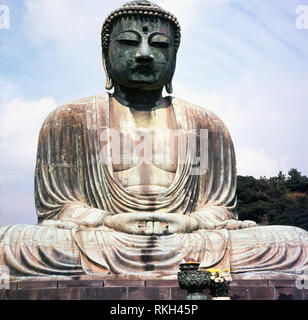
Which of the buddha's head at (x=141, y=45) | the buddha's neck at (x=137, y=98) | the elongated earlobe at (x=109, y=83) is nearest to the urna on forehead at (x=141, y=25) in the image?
the buddha's head at (x=141, y=45)

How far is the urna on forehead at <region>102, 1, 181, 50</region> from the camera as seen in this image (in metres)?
11.1

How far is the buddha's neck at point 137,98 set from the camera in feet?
37.8

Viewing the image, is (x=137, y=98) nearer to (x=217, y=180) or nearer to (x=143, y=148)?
(x=143, y=148)

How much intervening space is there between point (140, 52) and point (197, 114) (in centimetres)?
150

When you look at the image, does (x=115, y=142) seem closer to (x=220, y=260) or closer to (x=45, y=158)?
(x=45, y=158)

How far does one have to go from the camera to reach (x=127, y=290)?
837 cm

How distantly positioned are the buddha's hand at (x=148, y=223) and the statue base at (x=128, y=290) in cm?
96

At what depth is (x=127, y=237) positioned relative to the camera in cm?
948

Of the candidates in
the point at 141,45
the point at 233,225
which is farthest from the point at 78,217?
the point at 141,45

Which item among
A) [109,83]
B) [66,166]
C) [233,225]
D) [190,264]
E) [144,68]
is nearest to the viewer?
[190,264]

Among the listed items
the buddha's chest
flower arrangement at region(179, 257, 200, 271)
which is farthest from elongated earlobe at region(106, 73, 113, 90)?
flower arrangement at region(179, 257, 200, 271)

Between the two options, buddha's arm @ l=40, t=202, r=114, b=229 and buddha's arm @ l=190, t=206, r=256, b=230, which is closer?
buddha's arm @ l=40, t=202, r=114, b=229

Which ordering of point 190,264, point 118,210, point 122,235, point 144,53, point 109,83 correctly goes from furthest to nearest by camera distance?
point 109,83 < point 144,53 < point 118,210 < point 122,235 < point 190,264

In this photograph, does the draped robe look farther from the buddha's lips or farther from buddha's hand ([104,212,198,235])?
the buddha's lips
